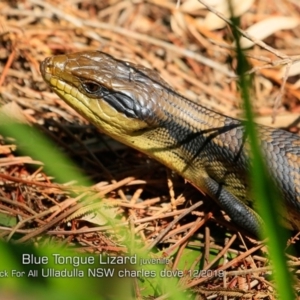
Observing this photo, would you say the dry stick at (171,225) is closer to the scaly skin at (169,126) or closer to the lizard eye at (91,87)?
the scaly skin at (169,126)

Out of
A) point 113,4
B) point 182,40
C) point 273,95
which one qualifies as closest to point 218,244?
point 273,95

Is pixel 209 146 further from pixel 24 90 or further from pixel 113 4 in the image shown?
pixel 113 4

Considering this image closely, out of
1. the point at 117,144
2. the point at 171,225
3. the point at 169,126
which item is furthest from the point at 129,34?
the point at 171,225

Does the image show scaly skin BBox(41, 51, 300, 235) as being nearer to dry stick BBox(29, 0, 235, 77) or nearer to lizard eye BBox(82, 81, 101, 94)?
lizard eye BBox(82, 81, 101, 94)

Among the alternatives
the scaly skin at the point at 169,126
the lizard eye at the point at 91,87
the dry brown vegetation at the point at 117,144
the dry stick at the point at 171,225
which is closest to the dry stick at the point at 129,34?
the dry brown vegetation at the point at 117,144

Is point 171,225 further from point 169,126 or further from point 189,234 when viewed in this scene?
point 169,126

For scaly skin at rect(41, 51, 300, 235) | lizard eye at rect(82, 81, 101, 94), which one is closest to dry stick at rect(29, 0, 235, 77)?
scaly skin at rect(41, 51, 300, 235)

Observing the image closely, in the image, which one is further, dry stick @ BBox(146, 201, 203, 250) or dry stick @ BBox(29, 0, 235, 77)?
dry stick @ BBox(29, 0, 235, 77)
